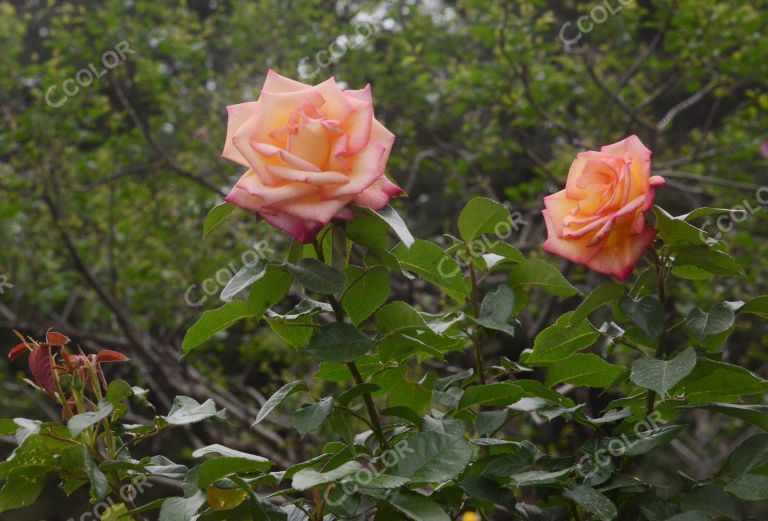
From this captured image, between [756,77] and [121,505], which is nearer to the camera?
[121,505]

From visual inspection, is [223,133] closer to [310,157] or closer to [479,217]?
[479,217]

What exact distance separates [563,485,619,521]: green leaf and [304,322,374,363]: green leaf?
22 centimetres

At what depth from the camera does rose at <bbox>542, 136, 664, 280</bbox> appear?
2.41 ft

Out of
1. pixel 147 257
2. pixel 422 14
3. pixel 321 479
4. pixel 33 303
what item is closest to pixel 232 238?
pixel 147 257

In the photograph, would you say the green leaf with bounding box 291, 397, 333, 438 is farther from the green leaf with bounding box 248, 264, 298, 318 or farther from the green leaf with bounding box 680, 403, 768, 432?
the green leaf with bounding box 680, 403, 768, 432

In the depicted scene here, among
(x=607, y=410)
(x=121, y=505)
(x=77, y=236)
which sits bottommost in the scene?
(x=77, y=236)

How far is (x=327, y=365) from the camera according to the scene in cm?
84

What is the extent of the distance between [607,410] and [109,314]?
3.12 metres

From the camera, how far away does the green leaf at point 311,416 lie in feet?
2.25

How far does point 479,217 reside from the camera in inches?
34.4

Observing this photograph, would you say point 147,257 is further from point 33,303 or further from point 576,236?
point 576,236
